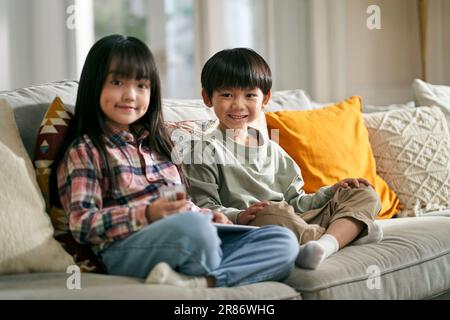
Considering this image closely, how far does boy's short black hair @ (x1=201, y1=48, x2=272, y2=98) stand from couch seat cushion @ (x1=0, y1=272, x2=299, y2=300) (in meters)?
0.69

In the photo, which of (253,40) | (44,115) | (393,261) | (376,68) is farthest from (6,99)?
(376,68)

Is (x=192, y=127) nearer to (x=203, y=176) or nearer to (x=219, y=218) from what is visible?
(x=203, y=176)

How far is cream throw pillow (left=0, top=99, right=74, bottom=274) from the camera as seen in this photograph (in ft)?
5.19

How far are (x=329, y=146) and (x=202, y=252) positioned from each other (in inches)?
42.1

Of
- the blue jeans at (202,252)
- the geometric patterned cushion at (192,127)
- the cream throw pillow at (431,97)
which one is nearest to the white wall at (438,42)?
the cream throw pillow at (431,97)

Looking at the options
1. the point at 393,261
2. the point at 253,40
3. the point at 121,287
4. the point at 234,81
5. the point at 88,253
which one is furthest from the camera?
the point at 253,40

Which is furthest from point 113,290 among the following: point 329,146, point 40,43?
point 40,43

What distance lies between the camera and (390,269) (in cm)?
184

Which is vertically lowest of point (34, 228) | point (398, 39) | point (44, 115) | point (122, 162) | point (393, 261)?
point (393, 261)

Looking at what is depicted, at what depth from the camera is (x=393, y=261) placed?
187 cm

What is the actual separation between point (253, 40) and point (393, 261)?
2576 mm

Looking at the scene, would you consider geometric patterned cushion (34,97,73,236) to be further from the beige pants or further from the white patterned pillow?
the white patterned pillow

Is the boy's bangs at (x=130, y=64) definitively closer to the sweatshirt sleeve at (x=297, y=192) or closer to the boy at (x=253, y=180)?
the boy at (x=253, y=180)

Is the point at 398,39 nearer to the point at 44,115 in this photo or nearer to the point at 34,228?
the point at 44,115
